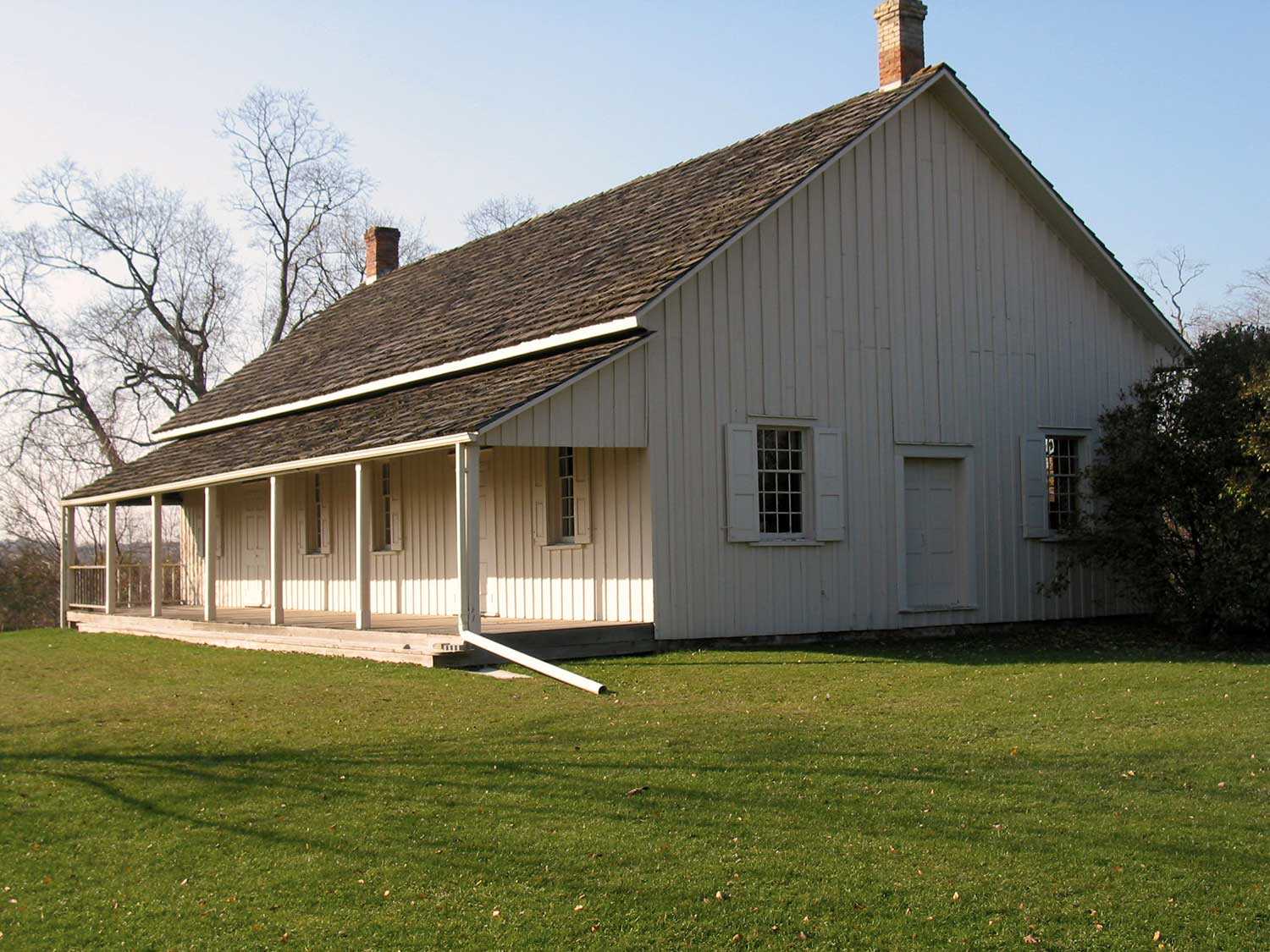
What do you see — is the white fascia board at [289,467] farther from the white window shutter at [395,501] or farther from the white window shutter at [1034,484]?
the white window shutter at [1034,484]

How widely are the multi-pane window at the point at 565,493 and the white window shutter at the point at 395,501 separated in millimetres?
4302

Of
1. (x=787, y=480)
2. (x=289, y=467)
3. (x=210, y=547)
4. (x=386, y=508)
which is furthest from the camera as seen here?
(x=386, y=508)

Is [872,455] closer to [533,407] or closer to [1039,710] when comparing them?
[533,407]

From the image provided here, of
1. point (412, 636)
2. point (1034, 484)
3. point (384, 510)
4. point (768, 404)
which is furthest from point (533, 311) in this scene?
point (1034, 484)

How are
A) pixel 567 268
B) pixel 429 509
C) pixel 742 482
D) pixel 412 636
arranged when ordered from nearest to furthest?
1. pixel 412 636
2. pixel 742 482
3. pixel 567 268
4. pixel 429 509

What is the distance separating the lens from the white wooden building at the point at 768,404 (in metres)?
16.0

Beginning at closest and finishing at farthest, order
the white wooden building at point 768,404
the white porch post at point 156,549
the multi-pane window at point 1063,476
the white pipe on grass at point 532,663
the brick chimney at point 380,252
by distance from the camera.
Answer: the white pipe on grass at point 532,663 < the white wooden building at point 768,404 < the multi-pane window at point 1063,476 < the white porch post at point 156,549 < the brick chimney at point 380,252

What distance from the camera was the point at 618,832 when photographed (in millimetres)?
7648

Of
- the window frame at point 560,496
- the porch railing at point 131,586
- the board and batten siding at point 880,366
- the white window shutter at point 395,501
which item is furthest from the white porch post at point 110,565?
the board and batten siding at point 880,366

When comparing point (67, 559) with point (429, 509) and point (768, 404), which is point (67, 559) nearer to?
point (429, 509)

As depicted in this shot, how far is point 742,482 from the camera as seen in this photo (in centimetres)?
1638

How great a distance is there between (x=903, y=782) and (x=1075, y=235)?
12672 millimetres

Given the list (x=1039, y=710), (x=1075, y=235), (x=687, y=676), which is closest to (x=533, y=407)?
(x=687, y=676)

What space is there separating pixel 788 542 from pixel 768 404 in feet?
5.59
